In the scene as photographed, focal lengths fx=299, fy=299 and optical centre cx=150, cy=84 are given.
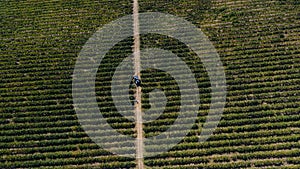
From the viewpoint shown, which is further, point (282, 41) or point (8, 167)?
point (282, 41)

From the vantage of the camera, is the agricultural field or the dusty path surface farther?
the dusty path surface

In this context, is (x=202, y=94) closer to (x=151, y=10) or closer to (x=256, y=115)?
(x=256, y=115)

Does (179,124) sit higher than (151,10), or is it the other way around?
(151,10)

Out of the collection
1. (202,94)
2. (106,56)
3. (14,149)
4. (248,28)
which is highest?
(248,28)

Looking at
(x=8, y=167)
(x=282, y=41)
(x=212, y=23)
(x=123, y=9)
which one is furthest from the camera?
(x=123, y=9)

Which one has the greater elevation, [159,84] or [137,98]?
[159,84]

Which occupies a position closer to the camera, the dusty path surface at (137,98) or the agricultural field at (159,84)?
the agricultural field at (159,84)

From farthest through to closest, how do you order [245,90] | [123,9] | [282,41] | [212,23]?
[123,9] < [212,23] < [282,41] < [245,90]

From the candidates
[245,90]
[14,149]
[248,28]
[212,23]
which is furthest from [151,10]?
[14,149]
